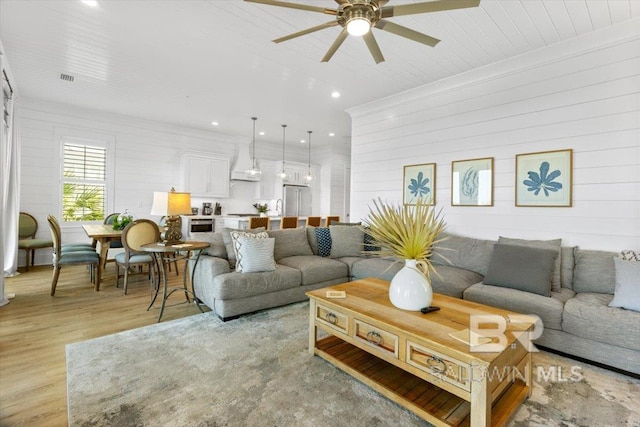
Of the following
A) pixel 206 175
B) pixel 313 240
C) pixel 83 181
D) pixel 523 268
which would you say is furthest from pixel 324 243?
pixel 83 181

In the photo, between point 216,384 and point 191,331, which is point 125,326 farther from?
point 216,384

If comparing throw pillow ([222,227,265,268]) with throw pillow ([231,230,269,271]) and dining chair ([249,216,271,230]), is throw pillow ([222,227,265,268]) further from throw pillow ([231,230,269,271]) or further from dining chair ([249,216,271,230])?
dining chair ([249,216,271,230])

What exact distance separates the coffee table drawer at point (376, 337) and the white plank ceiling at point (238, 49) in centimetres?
265

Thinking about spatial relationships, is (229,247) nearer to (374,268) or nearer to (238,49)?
(374,268)

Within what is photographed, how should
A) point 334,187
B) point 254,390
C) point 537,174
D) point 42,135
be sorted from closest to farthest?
point 254,390
point 537,174
point 42,135
point 334,187

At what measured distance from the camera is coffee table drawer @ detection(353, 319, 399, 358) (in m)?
1.80

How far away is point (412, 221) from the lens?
6.53ft

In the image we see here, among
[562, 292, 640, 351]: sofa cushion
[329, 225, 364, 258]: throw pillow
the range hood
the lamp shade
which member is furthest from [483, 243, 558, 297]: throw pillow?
the range hood

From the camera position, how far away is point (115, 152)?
234 inches

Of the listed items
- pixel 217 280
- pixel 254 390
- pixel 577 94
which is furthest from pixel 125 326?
pixel 577 94

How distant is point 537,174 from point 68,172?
749 centimetres

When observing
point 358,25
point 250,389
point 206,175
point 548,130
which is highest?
point 358,25

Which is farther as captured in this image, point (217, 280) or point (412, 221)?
point (217, 280)

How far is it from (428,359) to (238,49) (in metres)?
3.47
